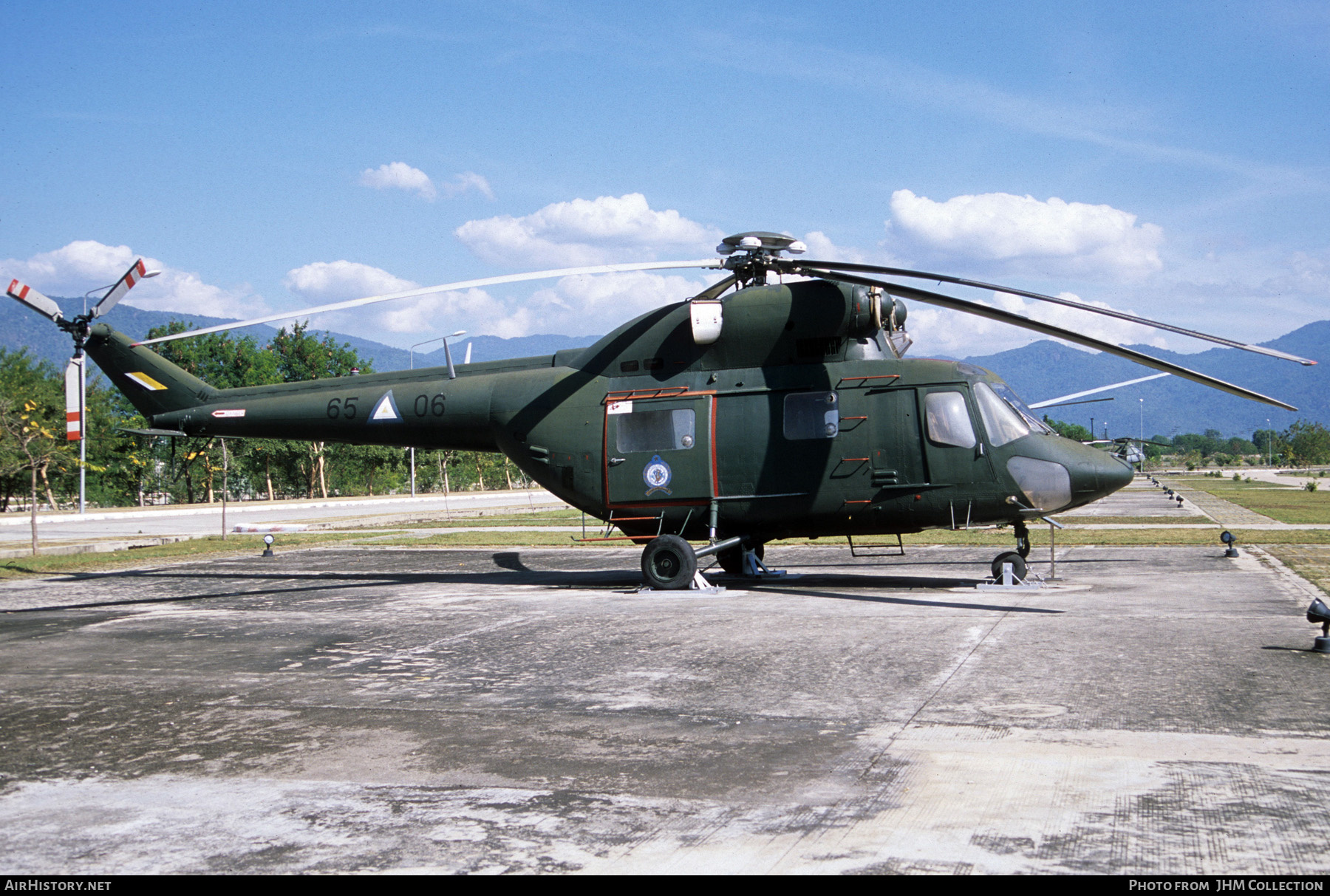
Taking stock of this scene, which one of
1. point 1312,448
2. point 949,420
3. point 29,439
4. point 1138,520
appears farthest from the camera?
point 1312,448

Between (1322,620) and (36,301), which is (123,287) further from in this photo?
(1322,620)

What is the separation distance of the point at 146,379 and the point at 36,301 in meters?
2.20

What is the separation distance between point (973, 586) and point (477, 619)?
7141 mm

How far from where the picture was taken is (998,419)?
1389cm

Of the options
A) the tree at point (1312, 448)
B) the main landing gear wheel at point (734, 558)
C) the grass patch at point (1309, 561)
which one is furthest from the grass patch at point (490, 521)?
the tree at point (1312, 448)

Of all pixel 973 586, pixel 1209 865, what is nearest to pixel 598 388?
pixel 973 586

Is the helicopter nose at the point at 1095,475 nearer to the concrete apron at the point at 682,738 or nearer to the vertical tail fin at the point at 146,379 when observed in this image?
the concrete apron at the point at 682,738

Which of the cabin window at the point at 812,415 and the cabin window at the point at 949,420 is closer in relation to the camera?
the cabin window at the point at 949,420

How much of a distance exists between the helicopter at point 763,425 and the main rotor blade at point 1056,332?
8 centimetres

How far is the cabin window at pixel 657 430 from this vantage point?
14.8m

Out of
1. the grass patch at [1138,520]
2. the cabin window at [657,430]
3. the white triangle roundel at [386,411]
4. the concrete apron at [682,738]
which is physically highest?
the white triangle roundel at [386,411]

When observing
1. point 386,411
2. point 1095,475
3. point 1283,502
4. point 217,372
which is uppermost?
point 217,372

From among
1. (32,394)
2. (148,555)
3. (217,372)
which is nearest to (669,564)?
(148,555)

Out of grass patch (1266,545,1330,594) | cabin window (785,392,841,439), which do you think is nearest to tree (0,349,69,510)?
cabin window (785,392,841,439)
